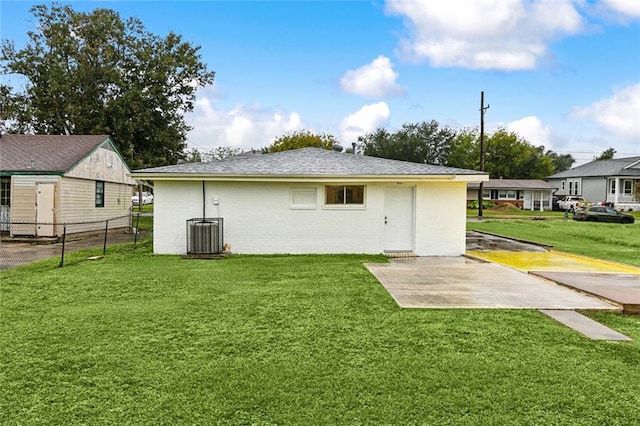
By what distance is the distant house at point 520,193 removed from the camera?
45188 mm

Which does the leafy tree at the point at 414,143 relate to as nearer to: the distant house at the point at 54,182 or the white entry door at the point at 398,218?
the distant house at the point at 54,182

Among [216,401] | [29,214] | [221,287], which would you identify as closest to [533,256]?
[221,287]

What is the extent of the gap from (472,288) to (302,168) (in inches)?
242

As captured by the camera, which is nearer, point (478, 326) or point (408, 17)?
point (478, 326)

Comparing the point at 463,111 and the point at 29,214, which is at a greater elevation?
the point at 463,111

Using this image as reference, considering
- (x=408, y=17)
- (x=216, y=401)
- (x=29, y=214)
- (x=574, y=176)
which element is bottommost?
(x=216, y=401)

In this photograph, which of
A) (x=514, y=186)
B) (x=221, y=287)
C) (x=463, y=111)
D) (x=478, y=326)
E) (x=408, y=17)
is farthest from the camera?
(x=514, y=186)

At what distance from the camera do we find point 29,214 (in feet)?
50.4

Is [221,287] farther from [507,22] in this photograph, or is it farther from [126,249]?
[507,22]

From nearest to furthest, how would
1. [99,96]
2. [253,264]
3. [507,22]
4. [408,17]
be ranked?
[253,264]
[507,22]
[408,17]
[99,96]

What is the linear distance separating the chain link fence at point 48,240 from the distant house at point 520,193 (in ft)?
123

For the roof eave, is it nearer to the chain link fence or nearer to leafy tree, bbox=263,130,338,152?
the chain link fence

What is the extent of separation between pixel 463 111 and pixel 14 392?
35.8 meters

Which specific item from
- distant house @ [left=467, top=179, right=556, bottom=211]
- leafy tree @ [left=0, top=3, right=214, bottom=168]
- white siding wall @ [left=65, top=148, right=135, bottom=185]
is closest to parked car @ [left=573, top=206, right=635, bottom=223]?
distant house @ [left=467, top=179, right=556, bottom=211]
